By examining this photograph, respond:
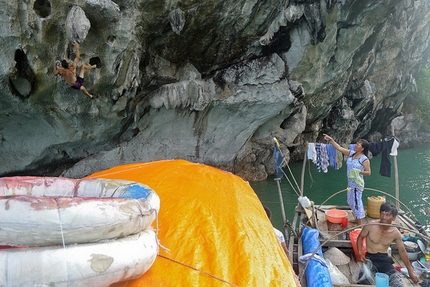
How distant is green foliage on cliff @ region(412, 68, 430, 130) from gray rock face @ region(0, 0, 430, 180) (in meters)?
16.4

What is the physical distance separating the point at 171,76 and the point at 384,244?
980 cm

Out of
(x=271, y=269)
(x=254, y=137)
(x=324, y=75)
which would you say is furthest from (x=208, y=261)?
(x=324, y=75)

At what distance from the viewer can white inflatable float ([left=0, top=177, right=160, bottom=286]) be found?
179cm

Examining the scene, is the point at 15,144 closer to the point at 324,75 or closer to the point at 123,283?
the point at 123,283

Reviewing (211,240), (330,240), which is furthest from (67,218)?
(330,240)

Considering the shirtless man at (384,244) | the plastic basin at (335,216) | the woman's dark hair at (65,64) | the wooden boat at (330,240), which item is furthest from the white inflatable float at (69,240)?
the woman's dark hair at (65,64)

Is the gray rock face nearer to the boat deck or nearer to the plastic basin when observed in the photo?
the boat deck

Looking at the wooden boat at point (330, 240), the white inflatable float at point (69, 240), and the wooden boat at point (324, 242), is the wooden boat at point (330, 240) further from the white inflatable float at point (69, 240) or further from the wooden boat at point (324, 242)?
the white inflatable float at point (69, 240)

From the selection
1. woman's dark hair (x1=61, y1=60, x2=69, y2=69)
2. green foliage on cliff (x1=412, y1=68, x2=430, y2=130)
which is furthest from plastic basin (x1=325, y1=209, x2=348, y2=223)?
green foliage on cliff (x1=412, y1=68, x2=430, y2=130)

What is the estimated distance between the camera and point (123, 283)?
233cm

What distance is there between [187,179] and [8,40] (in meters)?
6.97

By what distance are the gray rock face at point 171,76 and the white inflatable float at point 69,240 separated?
694cm

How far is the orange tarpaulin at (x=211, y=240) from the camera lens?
2553 mm

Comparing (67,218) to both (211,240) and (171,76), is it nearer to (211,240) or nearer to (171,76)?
(211,240)
